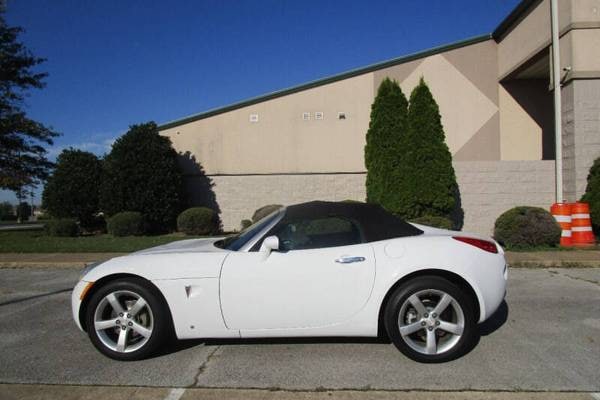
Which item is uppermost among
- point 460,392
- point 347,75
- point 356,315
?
point 347,75

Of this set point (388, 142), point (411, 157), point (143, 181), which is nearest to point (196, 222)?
point (143, 181)

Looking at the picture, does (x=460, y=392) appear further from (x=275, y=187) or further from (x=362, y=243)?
(x=275, y=187)

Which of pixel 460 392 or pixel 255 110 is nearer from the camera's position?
pixel 460 392

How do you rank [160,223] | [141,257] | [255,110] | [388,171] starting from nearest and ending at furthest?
[141,257]
[388,171]
[160,223]
[255,110]

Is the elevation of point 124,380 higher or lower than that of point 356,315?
lower

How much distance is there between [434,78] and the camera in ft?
48.7

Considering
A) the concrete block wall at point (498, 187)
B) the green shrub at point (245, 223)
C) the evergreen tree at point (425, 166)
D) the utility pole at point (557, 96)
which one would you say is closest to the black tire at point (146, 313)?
the evergreen tree at point (425, 166)

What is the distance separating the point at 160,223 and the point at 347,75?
811 centimetres

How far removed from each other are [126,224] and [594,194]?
509 inches

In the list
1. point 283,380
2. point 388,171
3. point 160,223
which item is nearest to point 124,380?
point 283,380

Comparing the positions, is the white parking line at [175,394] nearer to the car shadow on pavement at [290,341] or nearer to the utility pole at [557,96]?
the car shadow on pavement at [290,341]

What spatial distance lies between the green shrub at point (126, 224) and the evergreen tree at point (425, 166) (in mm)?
7979

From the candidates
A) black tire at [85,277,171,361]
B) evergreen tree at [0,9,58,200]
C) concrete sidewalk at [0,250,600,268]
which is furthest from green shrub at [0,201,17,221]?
black tire at [85,277,171,361]

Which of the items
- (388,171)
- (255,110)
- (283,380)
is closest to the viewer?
(283,380)
